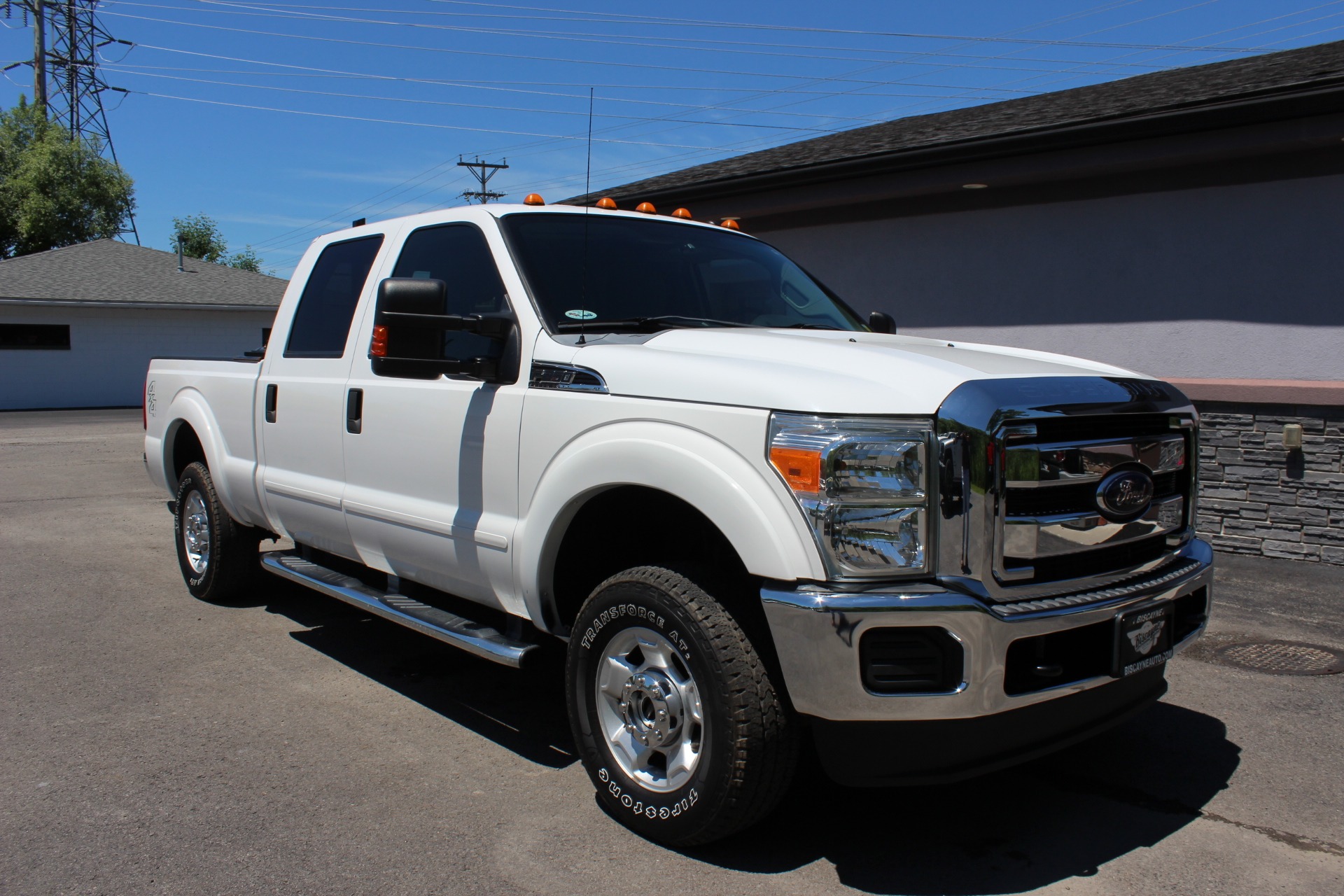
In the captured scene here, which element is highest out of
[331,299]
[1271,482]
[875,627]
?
[331,299]

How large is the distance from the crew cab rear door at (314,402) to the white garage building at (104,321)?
74.5ft

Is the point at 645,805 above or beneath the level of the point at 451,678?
above

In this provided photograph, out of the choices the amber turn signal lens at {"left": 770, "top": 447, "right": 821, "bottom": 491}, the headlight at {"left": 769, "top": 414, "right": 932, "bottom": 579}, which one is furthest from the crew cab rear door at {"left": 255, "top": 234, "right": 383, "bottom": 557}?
the headlight at {"left": 769, "top": 414, "right": 932, "bottom": 579}

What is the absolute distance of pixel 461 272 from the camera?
4.45m

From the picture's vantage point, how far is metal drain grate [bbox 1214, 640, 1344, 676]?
5.15m

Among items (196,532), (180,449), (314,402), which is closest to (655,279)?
(314,402)

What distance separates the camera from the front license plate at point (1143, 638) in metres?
3.06

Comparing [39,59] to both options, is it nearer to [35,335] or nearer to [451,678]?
[35,335]

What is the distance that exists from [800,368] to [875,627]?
81 cm

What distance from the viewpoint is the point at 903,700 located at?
281cm

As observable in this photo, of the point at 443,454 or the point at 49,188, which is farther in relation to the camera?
the point at 49,188

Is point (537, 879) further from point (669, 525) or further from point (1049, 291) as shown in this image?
point (1049, 291)

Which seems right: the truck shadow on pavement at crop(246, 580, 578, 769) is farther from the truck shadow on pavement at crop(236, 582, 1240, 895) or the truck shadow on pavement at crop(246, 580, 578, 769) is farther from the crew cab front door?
the crew cab front door

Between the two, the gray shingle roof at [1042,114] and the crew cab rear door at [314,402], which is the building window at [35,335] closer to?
the gray shingle roof at [1042,114]
